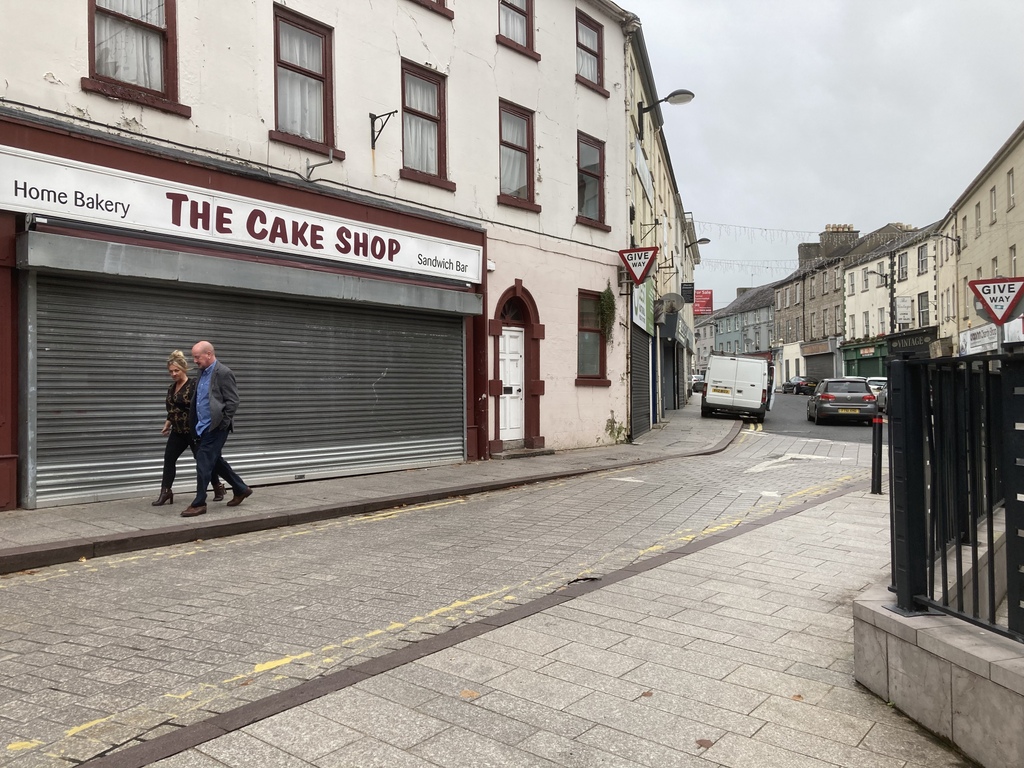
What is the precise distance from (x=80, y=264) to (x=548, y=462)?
8.01m

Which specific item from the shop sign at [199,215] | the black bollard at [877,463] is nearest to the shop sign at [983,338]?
the black bollard at [877,463]

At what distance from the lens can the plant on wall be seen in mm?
17359

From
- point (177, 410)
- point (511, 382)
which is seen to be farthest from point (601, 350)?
point (177, 410)

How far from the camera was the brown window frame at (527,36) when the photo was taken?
14953 millimetres

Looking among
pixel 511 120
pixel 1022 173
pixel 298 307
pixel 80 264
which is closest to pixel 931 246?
pixel 1022 173

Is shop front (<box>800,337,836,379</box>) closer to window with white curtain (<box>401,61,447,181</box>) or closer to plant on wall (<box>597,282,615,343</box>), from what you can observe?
plant on wall (<box>597,282,615,343</box>)

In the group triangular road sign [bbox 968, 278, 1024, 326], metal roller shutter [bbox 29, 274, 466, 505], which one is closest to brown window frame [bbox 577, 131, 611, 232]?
metal roller shutter [bbox 29, 274, 466, 505]

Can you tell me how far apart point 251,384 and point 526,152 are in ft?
25.3

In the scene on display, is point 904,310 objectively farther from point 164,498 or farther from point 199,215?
point 164,498

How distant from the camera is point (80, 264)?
333 inches

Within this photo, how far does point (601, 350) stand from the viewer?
17.6 metres

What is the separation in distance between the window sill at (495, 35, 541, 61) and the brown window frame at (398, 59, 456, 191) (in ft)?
5.99

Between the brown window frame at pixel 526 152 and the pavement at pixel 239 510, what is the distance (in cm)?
478

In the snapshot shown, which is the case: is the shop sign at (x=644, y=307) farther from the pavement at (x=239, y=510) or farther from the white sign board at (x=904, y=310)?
the white sign board at (x=904, y=310)
